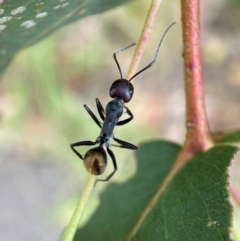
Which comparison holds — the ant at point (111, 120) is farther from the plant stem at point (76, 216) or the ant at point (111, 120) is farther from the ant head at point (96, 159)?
the plant stem at point (76, 216)

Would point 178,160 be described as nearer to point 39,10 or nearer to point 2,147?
point 39,10

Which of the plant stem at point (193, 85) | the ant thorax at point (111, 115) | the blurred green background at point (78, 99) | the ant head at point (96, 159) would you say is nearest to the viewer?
the plant stem at point (193, 85)

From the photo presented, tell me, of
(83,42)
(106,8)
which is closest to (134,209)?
(106,8)

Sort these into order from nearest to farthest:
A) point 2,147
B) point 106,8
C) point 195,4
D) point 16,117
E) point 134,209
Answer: point 195,4, point 106,8, point 134,209, point 16,117, point 2,147

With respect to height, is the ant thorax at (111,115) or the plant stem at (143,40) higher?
the plant stem at (143,40)

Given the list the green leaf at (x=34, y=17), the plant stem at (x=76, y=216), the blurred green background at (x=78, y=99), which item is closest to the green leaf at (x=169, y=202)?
the plant stem at (x=76, y=216)

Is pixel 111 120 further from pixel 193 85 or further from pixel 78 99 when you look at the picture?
pixel 78 99
